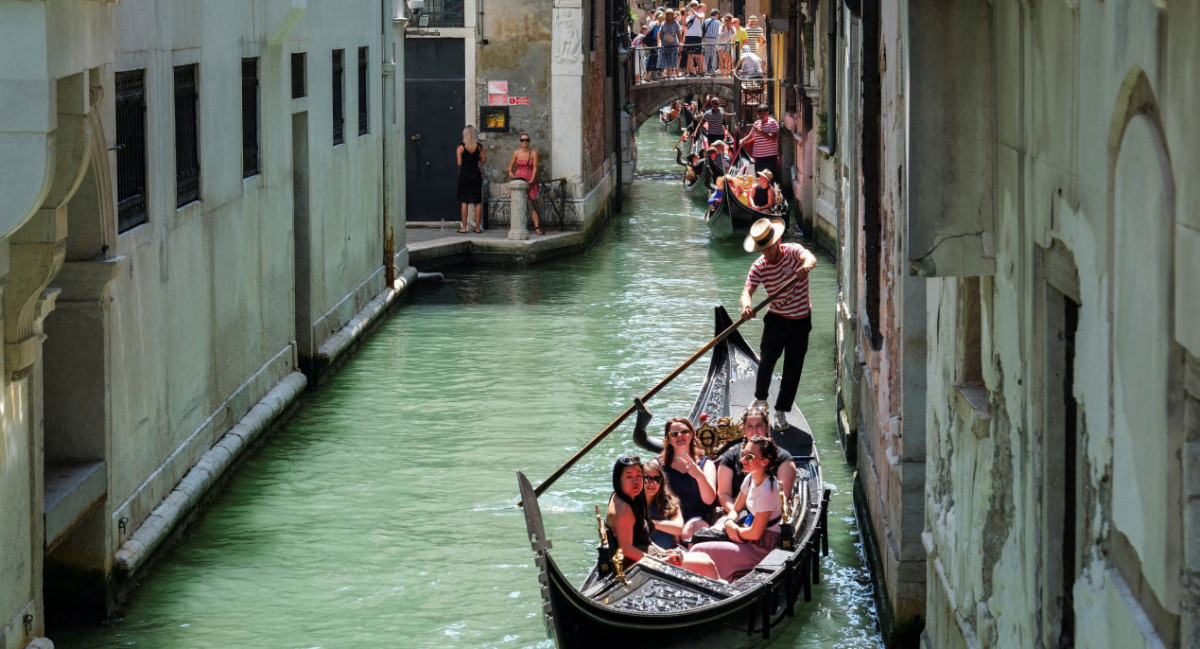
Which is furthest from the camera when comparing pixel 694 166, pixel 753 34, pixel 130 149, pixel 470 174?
pixel 753 34

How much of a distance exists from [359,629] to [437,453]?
9.26 ft

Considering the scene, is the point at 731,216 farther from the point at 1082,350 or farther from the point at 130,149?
the point at 1082,350

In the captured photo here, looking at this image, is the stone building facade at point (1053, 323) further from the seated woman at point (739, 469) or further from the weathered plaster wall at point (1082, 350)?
the seated woman at point (739, 469)

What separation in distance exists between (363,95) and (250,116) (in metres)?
3.59

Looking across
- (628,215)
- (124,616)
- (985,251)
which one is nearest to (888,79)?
(985,251)

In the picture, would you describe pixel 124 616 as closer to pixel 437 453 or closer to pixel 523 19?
pixel 437 453

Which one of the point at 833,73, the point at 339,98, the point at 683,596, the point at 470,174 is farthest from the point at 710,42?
the point at 683,596

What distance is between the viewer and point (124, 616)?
659 centimetres

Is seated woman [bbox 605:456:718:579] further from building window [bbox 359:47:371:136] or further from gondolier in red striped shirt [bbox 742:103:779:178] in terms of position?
gondolier in red striped shirt [bbox 742:103:779:178]

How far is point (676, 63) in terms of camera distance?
95.8 ft

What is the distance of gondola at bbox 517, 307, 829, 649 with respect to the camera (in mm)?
5543

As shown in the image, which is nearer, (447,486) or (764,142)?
(447,486)

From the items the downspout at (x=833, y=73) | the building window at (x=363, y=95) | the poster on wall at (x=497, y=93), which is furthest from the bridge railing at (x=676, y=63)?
the building window at (x=363, y=95)

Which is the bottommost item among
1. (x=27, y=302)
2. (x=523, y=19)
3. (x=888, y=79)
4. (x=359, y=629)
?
(x=359, y=629)
